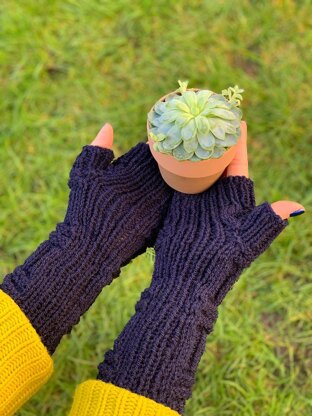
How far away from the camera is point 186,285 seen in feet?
2.91

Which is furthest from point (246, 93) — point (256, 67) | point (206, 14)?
point (206, 14)

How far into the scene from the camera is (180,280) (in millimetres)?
892

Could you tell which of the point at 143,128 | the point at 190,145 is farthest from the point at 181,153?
the point at 143,128

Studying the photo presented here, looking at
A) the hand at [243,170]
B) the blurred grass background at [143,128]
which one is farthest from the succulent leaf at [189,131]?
the blurred grass background at [143,128]

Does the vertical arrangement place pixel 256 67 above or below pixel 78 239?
above

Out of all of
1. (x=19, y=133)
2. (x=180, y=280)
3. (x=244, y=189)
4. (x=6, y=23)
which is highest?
(x=6, y=23)

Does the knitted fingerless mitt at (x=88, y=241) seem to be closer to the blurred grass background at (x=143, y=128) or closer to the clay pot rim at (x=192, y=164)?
the clay pot rim at (x=192, y=164)

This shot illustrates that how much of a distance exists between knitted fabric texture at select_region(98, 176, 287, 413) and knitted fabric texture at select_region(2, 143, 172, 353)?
0.05m

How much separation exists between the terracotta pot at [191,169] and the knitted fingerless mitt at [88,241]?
0.09 meters

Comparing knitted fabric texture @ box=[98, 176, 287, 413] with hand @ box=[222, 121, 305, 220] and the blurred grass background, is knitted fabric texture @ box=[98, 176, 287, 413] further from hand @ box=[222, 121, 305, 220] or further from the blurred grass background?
the blurred grass background

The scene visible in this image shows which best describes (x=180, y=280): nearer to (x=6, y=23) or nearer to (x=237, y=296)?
(x=237, y=296)

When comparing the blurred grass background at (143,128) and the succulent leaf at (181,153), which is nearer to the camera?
the succulent leaf at (181,153)

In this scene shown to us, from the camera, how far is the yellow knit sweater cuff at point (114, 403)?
0.78m

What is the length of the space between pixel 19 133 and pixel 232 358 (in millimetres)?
854
